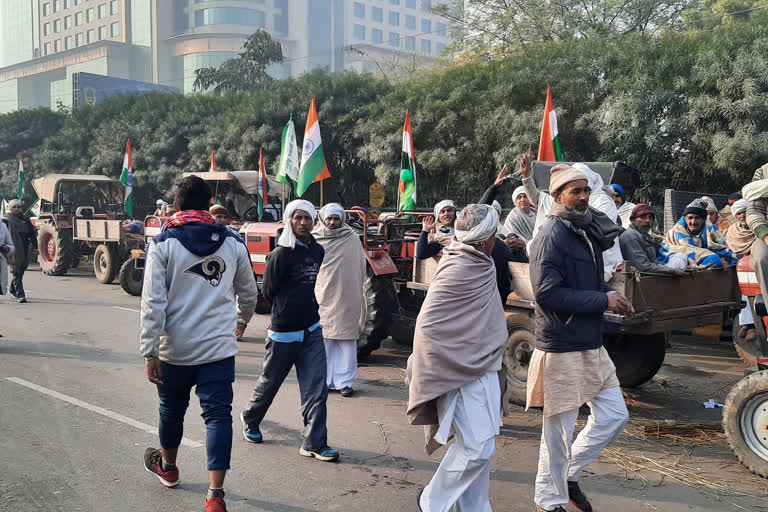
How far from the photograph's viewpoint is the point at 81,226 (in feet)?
53.5

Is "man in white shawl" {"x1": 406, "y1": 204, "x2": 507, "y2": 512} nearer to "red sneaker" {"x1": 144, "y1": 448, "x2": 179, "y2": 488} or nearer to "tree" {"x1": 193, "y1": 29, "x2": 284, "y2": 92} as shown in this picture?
"red sneaker" {"x1": 144, "y1": 448, "x2": 179, "y2": 488}

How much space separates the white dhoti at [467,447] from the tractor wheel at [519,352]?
8.48 feet

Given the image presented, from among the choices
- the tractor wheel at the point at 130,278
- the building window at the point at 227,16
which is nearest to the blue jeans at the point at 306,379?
the tractor wheel at the point at 130,278

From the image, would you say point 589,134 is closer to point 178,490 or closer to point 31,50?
point 178,490

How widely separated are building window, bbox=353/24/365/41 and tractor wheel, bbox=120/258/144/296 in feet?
263

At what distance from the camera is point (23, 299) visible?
12320 millimetres

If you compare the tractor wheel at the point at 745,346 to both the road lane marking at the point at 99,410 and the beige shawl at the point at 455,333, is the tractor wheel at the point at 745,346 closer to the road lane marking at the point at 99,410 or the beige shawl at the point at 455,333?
the beige shawl at the point at 455,333

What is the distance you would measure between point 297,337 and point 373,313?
2824 mm

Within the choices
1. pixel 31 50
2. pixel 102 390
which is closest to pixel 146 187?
pixel 102 390

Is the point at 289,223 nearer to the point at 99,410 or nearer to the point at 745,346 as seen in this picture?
the point at 99,410

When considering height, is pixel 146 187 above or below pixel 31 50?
below

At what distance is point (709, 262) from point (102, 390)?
5608 mm

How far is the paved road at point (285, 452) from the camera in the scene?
13.4ft

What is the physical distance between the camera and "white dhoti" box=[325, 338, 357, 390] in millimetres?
6559
